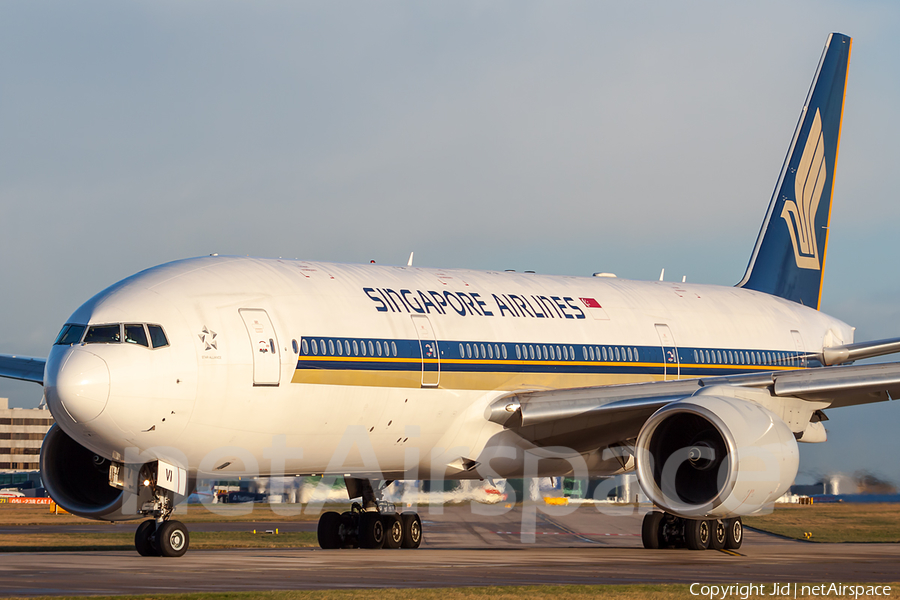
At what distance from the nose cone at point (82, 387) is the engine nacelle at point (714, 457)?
7.77 meters

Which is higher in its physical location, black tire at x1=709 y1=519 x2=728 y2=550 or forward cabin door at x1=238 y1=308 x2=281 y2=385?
forward cabin door at x1=238 y1=308 x2=281 y2=385

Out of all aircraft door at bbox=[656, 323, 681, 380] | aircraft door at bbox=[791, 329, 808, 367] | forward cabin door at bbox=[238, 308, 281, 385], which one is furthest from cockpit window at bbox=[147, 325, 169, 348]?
aircraft door at bbox=[791, 329, 808, 367]

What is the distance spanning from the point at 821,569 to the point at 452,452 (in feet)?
21.6

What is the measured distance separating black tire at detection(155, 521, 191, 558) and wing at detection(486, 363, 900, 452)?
19.0 ft

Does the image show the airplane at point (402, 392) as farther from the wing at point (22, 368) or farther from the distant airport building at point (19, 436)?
the distant airport building at point (19, 436)

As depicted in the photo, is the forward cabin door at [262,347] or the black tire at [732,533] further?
the black tire at [732,533]

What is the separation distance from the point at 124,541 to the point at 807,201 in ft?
58.5

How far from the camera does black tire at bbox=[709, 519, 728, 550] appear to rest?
21312 millimetres

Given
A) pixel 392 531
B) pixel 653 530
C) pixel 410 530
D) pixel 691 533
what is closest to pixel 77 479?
pixel 392 531

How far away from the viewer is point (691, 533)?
2122 cm

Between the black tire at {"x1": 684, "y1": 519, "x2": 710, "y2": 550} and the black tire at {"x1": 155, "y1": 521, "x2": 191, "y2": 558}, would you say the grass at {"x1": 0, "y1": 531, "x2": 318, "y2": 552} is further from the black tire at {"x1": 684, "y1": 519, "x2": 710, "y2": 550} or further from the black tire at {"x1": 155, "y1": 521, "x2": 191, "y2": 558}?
the black tire at {"x1": 684, "y1": 519, "x2": 710, "y2": 550}

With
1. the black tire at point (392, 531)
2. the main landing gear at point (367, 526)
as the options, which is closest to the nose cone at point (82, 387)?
the main landing gear at point (367, 526)

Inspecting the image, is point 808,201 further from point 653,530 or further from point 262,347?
point 262,347

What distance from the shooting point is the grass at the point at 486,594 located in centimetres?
1177
